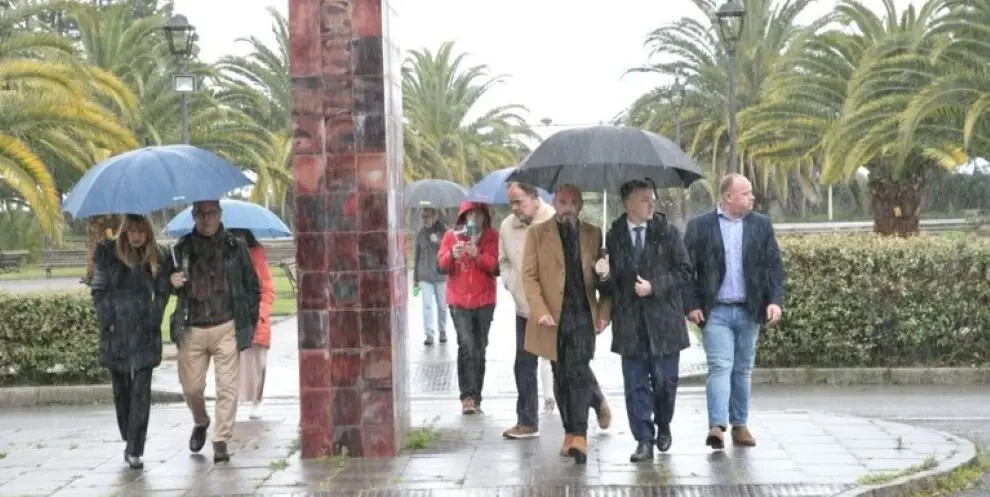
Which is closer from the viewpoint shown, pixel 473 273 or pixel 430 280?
pixel 473 273

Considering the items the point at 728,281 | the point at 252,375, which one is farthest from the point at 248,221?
the point at 728,281

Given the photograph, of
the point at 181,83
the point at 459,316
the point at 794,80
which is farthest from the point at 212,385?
the point at 794,80

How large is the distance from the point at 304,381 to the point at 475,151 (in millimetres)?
49182

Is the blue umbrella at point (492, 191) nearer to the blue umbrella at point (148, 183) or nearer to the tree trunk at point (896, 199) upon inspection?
the blue umbrella at point (148, 183)

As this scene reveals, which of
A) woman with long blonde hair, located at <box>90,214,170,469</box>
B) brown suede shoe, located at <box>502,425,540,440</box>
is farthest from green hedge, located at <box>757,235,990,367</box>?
woman with long blonde hair, located at <box>90,214,170,469</box>

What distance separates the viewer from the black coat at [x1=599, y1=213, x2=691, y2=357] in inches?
355

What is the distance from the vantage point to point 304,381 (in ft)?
30.9

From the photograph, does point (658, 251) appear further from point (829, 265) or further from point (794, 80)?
point (794, 80)

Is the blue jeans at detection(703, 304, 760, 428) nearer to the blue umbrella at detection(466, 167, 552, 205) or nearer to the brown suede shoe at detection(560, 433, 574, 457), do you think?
the brown suede shoe at detection(560, 433, 574, 457)

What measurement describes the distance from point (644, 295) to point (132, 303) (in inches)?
125

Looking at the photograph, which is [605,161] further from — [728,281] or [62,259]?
[62,259]

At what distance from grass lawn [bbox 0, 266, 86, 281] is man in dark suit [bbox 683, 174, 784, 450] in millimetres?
37640

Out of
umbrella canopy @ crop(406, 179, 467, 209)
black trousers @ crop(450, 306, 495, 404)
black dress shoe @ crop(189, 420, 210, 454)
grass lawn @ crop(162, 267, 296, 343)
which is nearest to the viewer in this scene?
black dress shoe @ crop(189, 420, 210, 454)

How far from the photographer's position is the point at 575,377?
917cm
